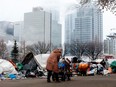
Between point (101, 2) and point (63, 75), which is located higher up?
point (101, 2)

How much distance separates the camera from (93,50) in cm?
8994

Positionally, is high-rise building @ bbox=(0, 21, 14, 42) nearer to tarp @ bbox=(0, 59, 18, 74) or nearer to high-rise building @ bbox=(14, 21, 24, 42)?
high-rise building @ bbox=(14, 21, 24, 42)

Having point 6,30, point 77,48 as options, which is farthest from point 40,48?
point 6,30

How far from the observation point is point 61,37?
114875 millimetres

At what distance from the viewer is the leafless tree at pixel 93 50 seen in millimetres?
89756

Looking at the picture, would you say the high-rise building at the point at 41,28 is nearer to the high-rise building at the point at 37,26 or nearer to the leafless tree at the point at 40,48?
the high-rise building at the point at 37,26

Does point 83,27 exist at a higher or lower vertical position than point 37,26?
lower

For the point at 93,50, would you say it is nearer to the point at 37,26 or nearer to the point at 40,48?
the point at 40,48

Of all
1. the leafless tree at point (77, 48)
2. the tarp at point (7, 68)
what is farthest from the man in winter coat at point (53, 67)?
the leafless tree at point (77, 48)

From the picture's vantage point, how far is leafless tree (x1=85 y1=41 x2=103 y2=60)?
89756 millimetres

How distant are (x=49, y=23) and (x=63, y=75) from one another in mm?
86037

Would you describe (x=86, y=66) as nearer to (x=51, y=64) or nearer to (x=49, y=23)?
(x=51, y=64)

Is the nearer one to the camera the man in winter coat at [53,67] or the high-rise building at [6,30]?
the man in winter coat at [53,67]

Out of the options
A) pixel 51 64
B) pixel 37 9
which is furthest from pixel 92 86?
pixel 37 9
